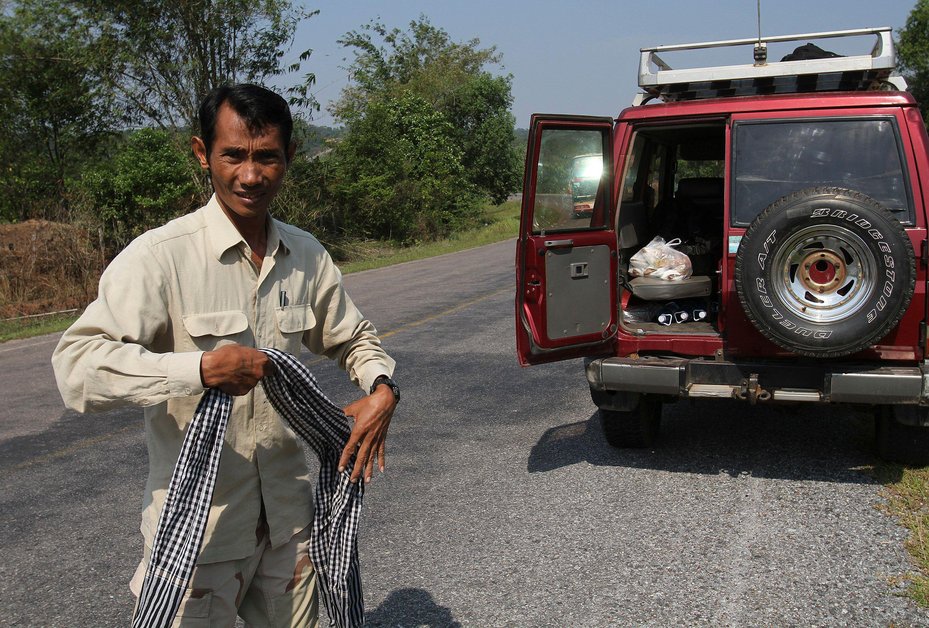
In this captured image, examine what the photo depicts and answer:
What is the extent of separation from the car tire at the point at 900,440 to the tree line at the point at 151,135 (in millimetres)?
14288

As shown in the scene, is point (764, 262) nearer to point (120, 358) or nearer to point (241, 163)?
point (241, 163)

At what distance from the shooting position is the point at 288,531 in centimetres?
240

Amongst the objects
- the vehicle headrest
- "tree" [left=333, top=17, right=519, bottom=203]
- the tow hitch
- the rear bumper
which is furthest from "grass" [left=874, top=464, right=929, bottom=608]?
"tree" [left=333, top=17, right=519, bottom=203]

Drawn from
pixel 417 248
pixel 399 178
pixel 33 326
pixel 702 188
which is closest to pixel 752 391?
pixel 702 188

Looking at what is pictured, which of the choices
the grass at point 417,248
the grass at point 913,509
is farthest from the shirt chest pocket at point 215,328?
the grass at point 417,248

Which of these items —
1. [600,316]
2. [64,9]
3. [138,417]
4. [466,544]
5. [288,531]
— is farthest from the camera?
[64,9]

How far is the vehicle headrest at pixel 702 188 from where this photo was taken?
7.41 metres

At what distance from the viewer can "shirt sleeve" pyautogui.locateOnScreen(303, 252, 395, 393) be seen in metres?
2.54

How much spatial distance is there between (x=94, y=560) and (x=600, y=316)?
3.00m

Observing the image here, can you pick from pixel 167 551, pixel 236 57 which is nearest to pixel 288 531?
pixel 167 551

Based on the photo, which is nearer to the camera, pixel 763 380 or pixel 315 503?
pixel 315 503

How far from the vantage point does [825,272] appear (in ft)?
16.0

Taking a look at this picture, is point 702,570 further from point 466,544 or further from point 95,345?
point 95,345

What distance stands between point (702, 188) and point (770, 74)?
1.73 meters
